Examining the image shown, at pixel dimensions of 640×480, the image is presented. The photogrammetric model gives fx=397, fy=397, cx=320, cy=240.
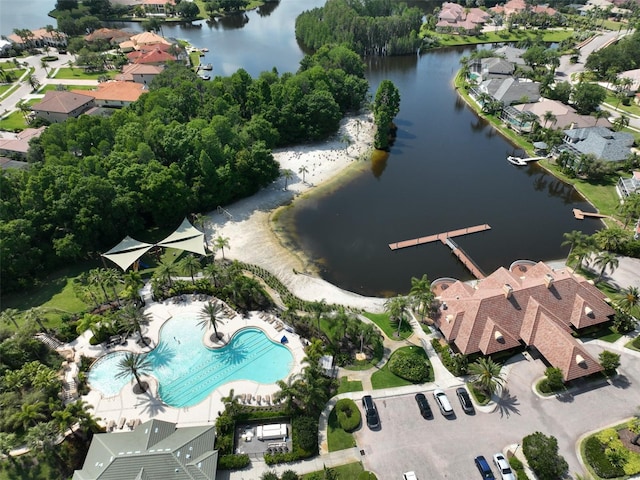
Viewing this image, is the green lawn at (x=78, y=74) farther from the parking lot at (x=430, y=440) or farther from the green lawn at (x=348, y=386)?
the parking lot at (x=430, y=440)

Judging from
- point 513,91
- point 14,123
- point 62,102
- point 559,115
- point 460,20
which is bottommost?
point 559,115

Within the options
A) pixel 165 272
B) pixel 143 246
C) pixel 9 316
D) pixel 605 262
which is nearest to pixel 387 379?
pixel 165 272

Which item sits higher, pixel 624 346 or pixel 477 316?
pixel 477 316

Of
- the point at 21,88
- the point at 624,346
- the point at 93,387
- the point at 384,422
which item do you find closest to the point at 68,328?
the point at 93,387

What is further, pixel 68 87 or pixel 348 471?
pixel 68 87

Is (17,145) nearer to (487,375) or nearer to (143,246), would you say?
(143,246)

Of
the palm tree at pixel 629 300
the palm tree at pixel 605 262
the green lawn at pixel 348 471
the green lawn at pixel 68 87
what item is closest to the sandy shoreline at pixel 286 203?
the green lawn at pixel 348 471

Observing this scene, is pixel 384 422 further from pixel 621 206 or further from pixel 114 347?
pixel 621 206
